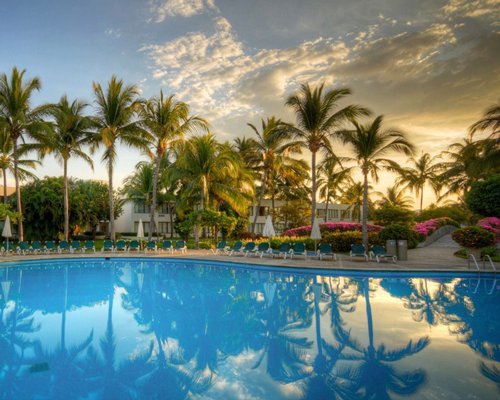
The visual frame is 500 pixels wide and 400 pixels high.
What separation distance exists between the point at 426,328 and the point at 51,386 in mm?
6712

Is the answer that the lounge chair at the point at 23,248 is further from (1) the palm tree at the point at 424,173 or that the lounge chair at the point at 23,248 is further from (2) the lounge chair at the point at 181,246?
(1) the palm tree at the point at 424,173

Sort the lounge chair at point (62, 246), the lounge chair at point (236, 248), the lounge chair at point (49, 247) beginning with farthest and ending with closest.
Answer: the lounge chair at point (49, 247)
the lounge chair at point (62, 246)
the lounge chair at point (236, 248)

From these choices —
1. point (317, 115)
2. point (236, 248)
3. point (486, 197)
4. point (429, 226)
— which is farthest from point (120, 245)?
point (486, 197)

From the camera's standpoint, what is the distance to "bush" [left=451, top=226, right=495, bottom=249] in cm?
1391

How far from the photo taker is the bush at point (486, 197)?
20078mm

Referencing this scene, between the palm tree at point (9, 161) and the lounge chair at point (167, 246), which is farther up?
the palm tree at point (9, 161)

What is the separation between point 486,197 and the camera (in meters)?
20.4

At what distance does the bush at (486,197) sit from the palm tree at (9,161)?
95.9ft

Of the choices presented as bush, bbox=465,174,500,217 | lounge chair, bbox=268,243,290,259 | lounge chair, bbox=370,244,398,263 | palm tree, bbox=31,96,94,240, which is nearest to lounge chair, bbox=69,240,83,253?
palm tree, bbox=31,96,94,240

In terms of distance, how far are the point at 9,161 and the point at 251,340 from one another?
23.6m

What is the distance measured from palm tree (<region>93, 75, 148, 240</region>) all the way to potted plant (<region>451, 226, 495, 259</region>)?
1879cm

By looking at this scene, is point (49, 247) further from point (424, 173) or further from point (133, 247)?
point (424, 173)

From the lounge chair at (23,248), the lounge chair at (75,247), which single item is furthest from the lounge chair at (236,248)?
the lounge chair at (23,248)

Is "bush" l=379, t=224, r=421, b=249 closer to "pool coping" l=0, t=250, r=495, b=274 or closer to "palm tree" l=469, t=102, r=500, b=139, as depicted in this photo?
"pool coping" l=0, t=250, r=495, b=274
